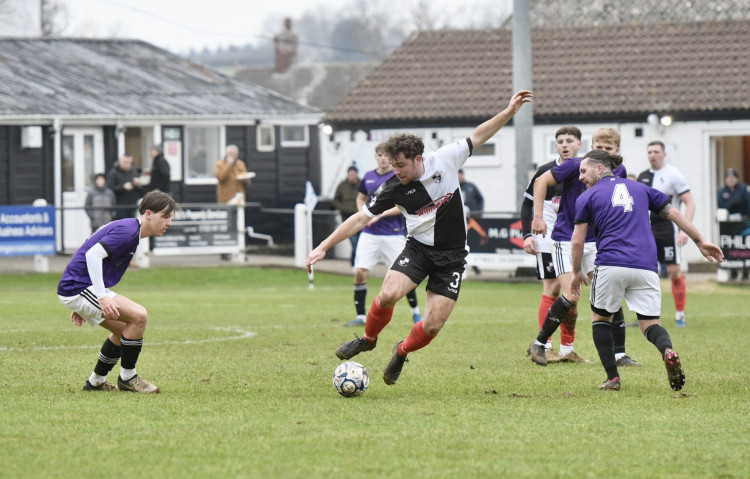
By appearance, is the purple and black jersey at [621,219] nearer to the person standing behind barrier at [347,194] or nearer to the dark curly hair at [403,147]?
the dark curly hair at [403,147]

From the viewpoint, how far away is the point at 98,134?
93.1 ft

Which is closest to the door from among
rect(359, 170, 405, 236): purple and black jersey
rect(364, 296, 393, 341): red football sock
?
rect(359, 170, 405, 236): purple and black jersey

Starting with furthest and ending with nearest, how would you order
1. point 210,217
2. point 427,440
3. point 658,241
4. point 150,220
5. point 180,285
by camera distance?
point 210,217
point 180,285
point 658,241
point 150,220
point 427,440

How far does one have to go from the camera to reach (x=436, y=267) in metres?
9.35

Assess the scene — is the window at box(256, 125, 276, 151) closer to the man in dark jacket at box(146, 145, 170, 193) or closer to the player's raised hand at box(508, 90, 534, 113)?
the man in dark jacket at box(146, 145, 170, 193)

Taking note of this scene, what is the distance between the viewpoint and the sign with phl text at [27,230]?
22734 mm

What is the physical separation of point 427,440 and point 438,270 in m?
2.50

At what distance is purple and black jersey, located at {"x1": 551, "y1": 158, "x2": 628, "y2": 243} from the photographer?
10797 millimetres

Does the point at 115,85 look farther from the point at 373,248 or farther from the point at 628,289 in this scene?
the point at 628,289

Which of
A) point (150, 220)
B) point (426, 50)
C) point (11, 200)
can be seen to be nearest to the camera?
point (150, 220)

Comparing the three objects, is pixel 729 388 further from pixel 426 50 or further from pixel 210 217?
pixel 426 50

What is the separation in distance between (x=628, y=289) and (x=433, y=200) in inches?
62.0

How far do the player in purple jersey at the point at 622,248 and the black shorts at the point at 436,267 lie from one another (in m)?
0.88

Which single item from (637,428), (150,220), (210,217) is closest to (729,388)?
(637,428)
